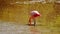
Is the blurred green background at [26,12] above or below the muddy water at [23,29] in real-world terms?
above

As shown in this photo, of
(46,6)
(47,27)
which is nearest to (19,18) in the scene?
(47,27)

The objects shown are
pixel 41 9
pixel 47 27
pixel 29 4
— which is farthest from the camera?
pixel 29 4

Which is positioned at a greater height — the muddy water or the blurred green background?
the blurred green background

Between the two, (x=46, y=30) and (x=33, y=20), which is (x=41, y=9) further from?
(x=46, y=30)

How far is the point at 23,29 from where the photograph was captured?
1.90 metres

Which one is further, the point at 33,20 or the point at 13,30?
the point at 33,20

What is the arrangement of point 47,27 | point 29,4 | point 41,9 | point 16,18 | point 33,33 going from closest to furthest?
point 33,33 → point 47,27 → point 16,18 → point 41,9 → point 29,4

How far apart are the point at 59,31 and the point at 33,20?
1.32 ft

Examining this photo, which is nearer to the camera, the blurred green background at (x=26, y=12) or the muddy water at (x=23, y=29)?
the muddy water at (x=23, y=29)

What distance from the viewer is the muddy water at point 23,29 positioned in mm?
1817

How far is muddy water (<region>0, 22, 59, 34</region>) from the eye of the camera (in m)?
1.82

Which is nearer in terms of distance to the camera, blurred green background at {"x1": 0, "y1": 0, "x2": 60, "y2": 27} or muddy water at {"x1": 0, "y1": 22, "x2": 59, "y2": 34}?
muddy water at {"x1": 0, "y1": 22, "x2": 59, "y2": 34}

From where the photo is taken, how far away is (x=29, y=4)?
322 centimetres

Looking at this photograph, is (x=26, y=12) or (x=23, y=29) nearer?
(x=23, y=29)
